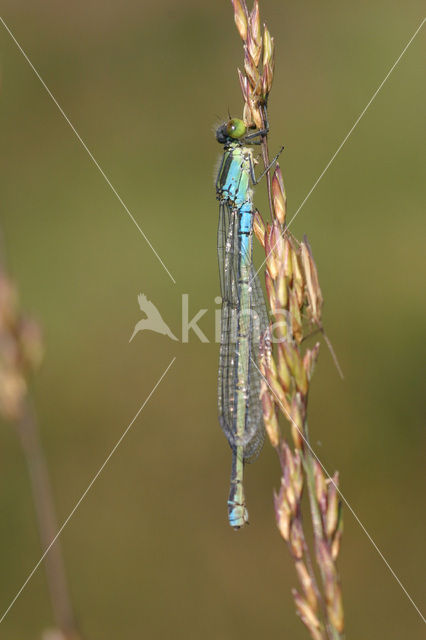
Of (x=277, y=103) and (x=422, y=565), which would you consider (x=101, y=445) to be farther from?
(x=277, y=103)

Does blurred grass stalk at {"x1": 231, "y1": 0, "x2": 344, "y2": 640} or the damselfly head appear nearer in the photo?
blurred grass stalk at {"x1": 231, "y1": 0, "x2": 344, "y2": 640}

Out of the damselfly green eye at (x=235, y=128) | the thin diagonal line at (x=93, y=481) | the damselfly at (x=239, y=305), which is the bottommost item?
the thin diagonal line at (x=93, y=481)

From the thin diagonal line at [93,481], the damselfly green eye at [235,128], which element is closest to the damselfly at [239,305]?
the damselfly green eye at [235,128]

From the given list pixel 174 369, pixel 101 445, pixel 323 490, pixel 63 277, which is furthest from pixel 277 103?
pixel 323 490

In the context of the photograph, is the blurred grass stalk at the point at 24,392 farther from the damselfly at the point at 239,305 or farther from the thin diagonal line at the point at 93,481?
the thin diagonal line at the point at 93,481

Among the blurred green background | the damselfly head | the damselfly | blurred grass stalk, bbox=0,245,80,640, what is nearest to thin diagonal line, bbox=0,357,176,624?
the blurred green background

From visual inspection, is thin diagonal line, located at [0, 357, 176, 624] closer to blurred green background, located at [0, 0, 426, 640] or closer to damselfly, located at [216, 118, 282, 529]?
blurred green background, located at [0, 0, 426, 640]
